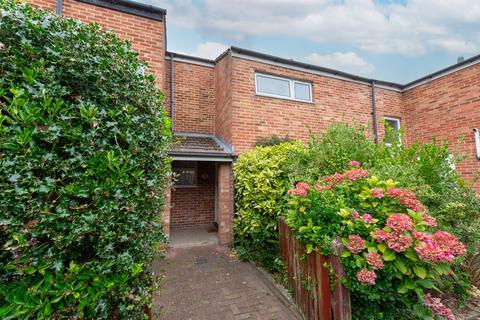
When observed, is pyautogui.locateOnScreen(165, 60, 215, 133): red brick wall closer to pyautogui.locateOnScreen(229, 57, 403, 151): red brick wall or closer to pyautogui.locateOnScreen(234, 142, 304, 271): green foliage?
pyautogui.locateOnScreen(229, 57, 403, 151): red brick wall

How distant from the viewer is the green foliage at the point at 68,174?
141 centimetres

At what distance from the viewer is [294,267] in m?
3.45

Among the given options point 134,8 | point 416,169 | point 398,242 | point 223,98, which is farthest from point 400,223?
point 134,8

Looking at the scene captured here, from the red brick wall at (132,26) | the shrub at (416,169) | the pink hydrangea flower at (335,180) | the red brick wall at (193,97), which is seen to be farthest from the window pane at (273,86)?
the pink hydrangea flower at (335,180)

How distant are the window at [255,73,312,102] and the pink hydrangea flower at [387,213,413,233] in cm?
586

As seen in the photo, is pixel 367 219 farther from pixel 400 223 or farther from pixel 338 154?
pixel 338 154

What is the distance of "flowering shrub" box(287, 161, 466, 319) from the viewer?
6.52 feet

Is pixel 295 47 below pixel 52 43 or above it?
above

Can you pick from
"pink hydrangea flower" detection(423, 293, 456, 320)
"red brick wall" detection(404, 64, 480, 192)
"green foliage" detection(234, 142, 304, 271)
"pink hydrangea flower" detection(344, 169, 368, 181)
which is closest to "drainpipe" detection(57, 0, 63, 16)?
"green foliage" detection(234, 142, 304, 271)

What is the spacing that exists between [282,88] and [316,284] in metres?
6.44

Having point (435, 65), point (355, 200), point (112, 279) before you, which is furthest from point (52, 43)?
point (435, 65)

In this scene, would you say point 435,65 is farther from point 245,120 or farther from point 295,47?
point 245,120

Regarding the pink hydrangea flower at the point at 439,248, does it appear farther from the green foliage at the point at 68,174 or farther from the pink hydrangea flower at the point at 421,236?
the green foliage at the point at 68,174

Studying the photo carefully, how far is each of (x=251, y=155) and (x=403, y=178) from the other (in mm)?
3297
